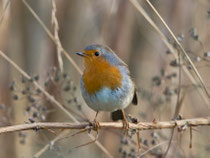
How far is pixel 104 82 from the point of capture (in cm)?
338

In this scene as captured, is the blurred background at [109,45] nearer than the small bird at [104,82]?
No

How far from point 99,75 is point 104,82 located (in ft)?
0.24

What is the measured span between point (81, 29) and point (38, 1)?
729 mm

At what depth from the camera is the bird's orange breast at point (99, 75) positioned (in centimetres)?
338

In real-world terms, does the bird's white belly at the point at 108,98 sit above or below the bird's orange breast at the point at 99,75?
below

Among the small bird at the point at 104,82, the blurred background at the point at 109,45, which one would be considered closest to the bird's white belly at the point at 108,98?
the small bird at the point at 104,82

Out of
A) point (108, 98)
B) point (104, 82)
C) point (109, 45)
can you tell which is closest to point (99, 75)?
point (104, 82)

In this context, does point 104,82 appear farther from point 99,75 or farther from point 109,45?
point 109,45

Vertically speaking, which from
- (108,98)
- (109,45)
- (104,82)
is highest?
(109,45)

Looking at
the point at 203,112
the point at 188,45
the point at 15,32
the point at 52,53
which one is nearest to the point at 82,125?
the point at 188,45

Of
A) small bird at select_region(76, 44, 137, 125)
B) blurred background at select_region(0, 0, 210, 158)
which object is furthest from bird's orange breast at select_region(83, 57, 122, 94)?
blurred background at select_region(0, 0, 210, 158)

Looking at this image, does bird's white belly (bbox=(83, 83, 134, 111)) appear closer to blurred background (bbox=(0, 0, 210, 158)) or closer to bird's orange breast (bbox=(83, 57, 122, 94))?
bird's orange breast (bbox=(83, 57, 122, 94))

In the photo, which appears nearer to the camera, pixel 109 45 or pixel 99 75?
pixel 99 75

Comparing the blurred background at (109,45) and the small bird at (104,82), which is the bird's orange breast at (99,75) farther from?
the blurred background at (109,45)
